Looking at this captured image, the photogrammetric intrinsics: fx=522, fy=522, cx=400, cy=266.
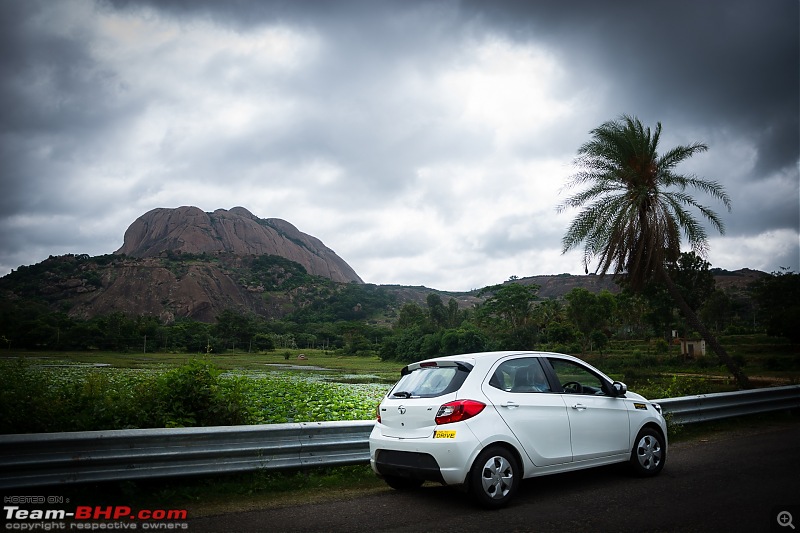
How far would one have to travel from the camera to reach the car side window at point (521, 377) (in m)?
5.62

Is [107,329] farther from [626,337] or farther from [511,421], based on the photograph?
[626,337]

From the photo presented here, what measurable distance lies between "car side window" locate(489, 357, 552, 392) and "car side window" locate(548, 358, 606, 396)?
0.92 feet

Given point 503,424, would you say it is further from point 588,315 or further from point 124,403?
point 588,315

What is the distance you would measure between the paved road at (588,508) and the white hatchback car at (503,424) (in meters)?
0.28

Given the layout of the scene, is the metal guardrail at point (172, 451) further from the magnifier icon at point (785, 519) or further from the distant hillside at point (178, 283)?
the distant hillside at point (178, 283)

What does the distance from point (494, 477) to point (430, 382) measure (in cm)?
115

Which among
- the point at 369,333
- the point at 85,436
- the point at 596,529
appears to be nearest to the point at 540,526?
the point at 596,529

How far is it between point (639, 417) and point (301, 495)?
429cm

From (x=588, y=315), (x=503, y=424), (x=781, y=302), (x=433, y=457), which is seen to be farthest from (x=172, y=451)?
(x=781, y=302)

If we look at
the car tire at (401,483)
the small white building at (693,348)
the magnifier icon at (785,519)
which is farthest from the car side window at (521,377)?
the small white building at (693,348)

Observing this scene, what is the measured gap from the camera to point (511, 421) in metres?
5.38

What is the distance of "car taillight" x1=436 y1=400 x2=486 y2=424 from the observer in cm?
515

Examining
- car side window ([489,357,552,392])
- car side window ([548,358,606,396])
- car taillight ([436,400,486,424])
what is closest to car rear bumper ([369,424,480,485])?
car taillight ([436,400,486,424])

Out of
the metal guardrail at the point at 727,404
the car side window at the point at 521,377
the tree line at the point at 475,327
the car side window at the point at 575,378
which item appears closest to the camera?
the car side window at the point at 521,377
